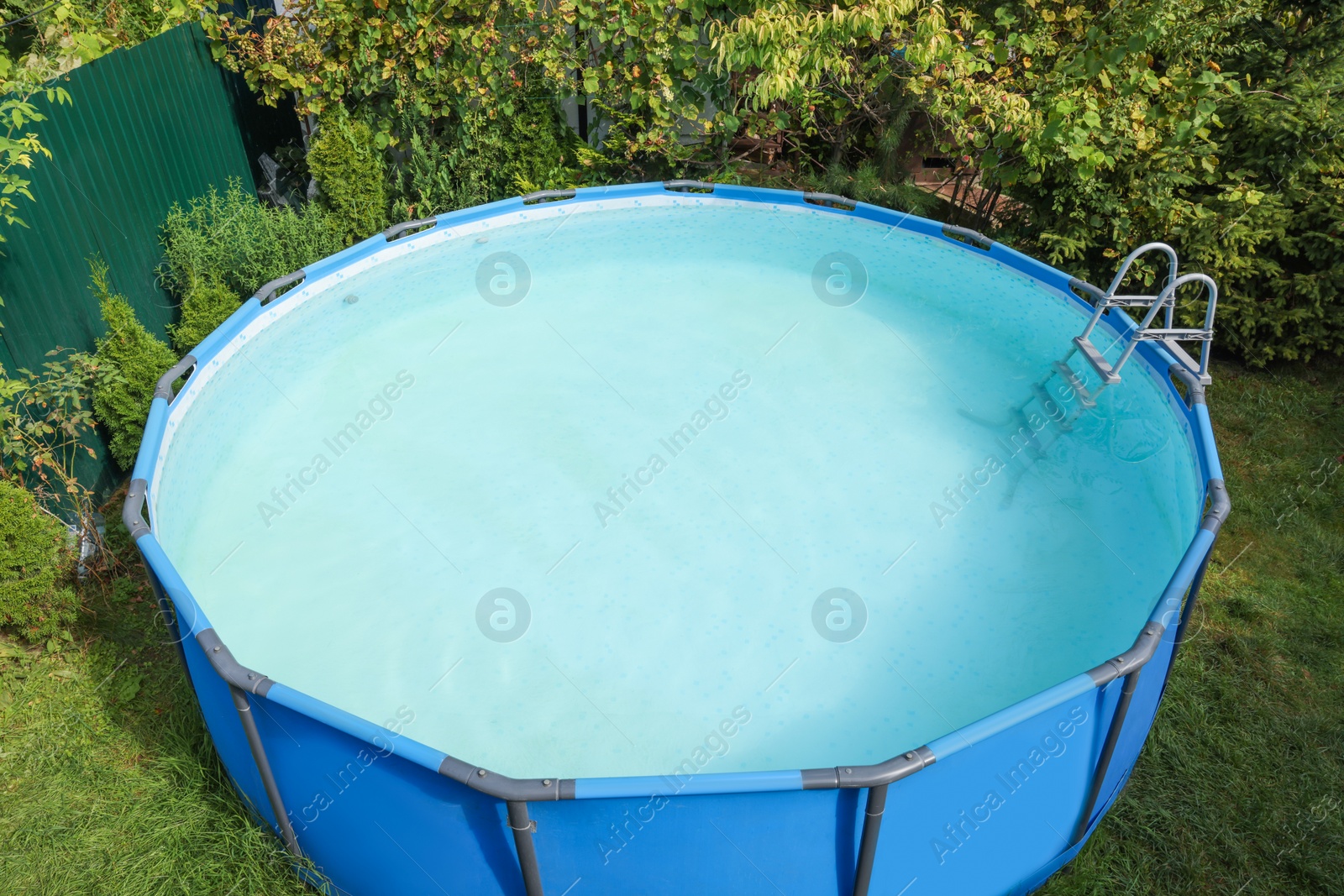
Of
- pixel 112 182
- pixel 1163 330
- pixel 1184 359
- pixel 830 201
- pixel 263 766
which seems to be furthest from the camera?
pixel 830 201

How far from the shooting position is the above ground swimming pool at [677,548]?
2.77 metres

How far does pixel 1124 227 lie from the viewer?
6.38m

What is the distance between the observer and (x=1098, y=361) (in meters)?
5.17

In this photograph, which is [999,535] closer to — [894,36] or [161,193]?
[894,36]

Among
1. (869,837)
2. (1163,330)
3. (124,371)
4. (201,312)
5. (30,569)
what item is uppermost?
(1163,330)

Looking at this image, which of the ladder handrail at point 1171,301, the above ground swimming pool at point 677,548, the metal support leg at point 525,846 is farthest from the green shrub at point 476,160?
the metal support leg at point 525,846

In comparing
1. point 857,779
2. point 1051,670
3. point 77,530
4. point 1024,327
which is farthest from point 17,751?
point 1024,327

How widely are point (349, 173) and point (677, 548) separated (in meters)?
4.53

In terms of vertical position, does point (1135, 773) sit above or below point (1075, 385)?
below

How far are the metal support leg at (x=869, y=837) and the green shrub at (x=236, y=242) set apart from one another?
534 cm

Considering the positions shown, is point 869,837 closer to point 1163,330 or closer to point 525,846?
point 525,846

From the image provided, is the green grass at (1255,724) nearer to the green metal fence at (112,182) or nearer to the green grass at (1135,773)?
the green grass at (1135,773)

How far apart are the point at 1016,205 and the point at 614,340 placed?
12.5ft

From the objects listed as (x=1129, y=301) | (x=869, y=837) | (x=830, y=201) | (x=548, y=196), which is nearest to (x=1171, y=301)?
(x=1129, y=301)
